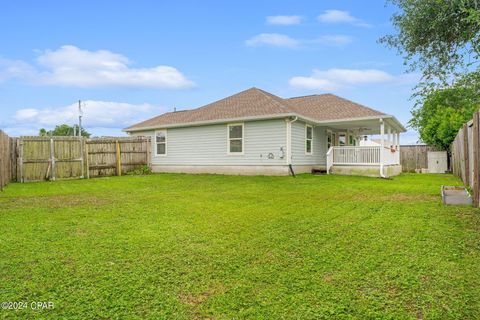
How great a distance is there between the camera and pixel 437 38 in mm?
10914

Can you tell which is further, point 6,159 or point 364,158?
point 364,158

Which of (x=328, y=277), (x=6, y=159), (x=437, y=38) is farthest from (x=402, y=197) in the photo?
(x=6, y=159)

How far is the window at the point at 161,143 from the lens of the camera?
59.4 ft

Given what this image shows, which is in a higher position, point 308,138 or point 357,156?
point 308,138

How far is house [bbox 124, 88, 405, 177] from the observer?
1403cm

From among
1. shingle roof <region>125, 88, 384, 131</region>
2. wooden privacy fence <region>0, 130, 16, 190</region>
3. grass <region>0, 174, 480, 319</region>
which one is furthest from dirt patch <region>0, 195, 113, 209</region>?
shingle roof <region>125, 88, 384, 131</region>

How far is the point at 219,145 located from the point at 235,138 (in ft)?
3.36

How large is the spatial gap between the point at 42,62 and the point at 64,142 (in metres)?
4.97

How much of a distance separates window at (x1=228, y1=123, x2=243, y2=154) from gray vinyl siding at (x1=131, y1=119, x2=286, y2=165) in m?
0.23

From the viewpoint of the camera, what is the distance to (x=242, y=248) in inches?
149

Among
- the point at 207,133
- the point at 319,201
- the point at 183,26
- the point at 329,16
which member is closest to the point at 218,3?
the point at 183,26

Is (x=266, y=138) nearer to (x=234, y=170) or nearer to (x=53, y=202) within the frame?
(x=234, y=170)

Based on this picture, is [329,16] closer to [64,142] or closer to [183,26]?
[183,26]

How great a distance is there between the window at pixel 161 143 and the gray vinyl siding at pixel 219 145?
0.23m
